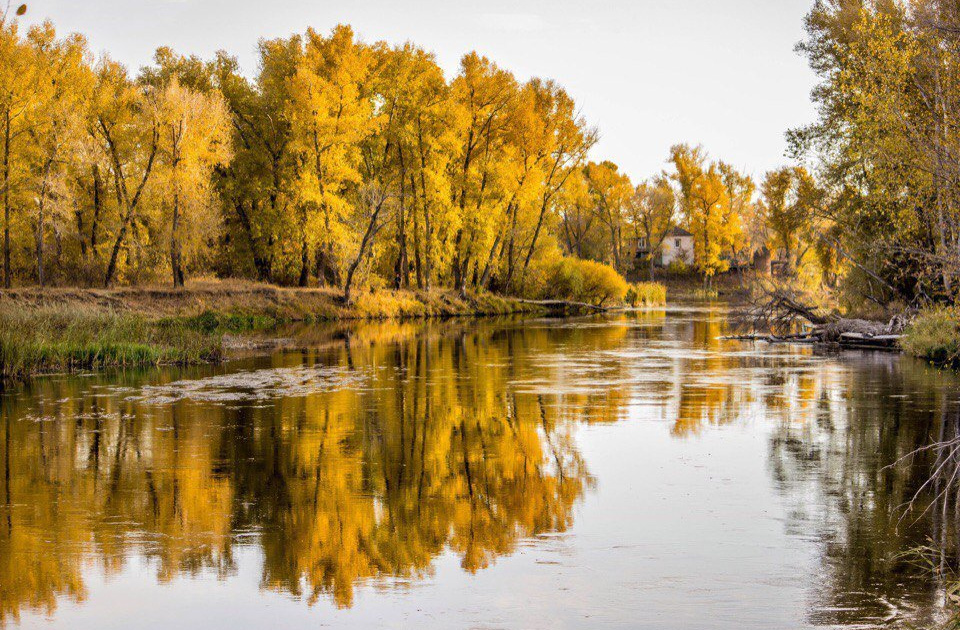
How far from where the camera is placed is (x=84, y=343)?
83.6 ft

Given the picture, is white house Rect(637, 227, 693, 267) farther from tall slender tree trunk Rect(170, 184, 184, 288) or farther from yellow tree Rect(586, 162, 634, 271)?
tall slender tree trunk Rect(170, 184, 184, 288)

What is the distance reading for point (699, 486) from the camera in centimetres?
1198

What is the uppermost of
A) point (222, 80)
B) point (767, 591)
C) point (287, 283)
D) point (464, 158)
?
point (222, 80)

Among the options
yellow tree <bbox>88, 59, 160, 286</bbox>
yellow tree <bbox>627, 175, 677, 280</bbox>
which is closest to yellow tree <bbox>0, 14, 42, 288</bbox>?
yellow tree <bbox>88, 59, 160, 286</bbox>

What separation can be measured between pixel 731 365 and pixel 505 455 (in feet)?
48.9

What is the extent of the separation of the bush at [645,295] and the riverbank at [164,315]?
13.4m

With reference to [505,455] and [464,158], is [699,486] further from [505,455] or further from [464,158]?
[464,158]

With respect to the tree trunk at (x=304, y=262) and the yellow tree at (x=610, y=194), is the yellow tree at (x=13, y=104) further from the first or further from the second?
the yellow tree at (x=610, y=194)

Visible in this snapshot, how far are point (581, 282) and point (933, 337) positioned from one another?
37859mm

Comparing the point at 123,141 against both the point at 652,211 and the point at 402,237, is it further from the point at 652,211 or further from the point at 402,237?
the point at 652,211

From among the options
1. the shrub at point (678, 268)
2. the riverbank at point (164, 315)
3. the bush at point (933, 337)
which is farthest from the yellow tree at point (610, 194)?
the bush at point (933, 337)

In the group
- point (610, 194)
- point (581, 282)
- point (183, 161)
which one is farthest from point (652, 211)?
point (183, 161)

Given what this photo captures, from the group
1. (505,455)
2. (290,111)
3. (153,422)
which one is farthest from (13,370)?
(290,111)

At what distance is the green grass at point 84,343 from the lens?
23078mm
